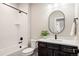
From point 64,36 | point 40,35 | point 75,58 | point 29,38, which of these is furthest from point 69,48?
point 75,58

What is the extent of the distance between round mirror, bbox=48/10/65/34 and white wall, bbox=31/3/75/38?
0.07 m

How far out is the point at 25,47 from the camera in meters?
1.62

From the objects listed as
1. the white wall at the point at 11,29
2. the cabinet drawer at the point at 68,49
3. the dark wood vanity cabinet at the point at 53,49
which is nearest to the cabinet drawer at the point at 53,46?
the dark wood vanity cabinet at the point at 53,49

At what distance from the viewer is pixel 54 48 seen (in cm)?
192

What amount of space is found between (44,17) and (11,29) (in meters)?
0.64

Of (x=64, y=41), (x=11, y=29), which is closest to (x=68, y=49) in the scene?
(x=64, y=41)

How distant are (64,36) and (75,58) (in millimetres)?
1027

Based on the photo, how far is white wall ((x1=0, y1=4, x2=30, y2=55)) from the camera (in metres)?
1.58

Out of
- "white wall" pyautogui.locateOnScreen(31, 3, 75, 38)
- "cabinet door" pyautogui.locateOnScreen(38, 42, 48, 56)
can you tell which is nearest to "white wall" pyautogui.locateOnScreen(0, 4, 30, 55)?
"white wall" pyautogui.locateOnScreen(31, 3, 75, 38)

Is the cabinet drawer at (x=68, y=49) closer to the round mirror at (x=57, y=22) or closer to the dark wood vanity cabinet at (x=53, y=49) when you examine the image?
the dark wood vanity cabinet at (x=53, y=49)

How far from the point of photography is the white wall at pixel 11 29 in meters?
1.58

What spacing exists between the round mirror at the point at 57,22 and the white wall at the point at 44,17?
7cm

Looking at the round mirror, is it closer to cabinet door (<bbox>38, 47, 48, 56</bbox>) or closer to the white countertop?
the white countertop

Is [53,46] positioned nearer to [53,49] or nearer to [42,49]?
[53,49]
